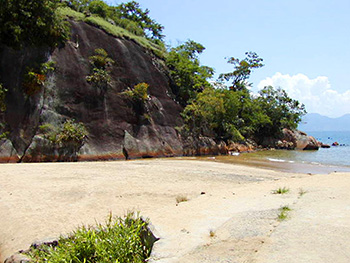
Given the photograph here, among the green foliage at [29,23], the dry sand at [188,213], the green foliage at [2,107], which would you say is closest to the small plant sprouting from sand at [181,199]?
the dry sand at [188,213]

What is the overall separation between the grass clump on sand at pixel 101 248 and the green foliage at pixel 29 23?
16672 mm

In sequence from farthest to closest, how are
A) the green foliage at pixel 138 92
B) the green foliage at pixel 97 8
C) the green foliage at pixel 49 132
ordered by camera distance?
the green foliage at pixel 97 8, the green foliage at pixel 138 92, the green foliage at pixel 49 132

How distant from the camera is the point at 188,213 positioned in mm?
6715

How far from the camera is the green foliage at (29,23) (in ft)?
58.9

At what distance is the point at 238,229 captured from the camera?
212 inches

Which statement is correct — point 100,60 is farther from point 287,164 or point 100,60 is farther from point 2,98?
point 287,164

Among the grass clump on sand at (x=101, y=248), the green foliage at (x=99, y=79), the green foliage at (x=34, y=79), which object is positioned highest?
the green foliage at (x=99, y=79)

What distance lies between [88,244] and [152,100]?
22.2 m

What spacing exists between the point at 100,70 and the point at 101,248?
1986cm

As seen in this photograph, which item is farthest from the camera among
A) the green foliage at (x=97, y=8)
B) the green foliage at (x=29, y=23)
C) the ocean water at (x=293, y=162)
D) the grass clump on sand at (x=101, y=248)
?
the green foliage at (x=97, y=8)

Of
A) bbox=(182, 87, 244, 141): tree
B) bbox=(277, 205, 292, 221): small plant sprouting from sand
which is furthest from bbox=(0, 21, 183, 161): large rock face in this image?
bbox=(277, 205, 292, 221): small plant sprouting from sand

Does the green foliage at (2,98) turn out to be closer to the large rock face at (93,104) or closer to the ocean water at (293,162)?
the large rock face at (93,104)

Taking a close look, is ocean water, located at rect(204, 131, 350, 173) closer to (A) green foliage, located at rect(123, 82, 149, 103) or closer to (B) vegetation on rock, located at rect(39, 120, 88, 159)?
(A) green foliage, located at rect(123, 82, 149, 103)

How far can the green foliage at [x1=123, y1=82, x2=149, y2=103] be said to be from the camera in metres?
24.3
